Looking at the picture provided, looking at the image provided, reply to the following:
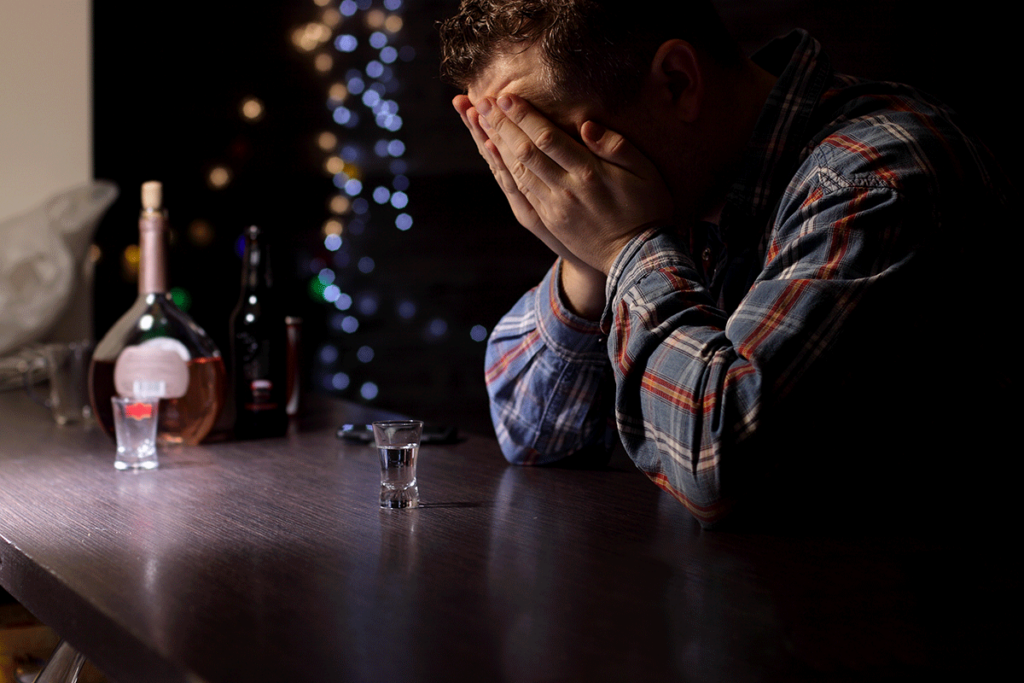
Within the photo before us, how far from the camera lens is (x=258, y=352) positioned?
136 cm

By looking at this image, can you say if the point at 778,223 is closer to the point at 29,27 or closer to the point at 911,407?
the point at 911,407

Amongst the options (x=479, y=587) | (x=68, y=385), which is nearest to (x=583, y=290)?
(x=479, y=587)

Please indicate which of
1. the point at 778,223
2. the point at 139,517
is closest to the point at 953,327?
the point at 778,223

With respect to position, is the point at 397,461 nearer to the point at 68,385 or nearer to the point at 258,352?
the point at 258,352

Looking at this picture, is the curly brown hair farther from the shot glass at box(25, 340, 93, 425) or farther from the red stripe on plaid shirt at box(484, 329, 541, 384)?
the shot glass at box(25, 340, 93, 425)

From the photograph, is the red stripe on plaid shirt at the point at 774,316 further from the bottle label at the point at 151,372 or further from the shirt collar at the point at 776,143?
the bottle label at the point at 151,372

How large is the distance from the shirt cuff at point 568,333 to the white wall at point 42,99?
7.08ft

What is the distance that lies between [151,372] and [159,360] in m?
0.02

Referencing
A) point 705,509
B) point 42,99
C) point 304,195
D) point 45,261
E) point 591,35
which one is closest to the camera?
point 705,509

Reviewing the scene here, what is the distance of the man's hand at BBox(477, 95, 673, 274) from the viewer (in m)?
0.99

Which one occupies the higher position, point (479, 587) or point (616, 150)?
point (616, 150)

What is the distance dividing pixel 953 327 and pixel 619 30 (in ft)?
1.59

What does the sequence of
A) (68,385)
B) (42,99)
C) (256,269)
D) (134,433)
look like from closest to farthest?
(134,433) < (256,269) < (68,385) < (42,99)

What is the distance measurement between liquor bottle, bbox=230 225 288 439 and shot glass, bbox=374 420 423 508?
19.7 inches
